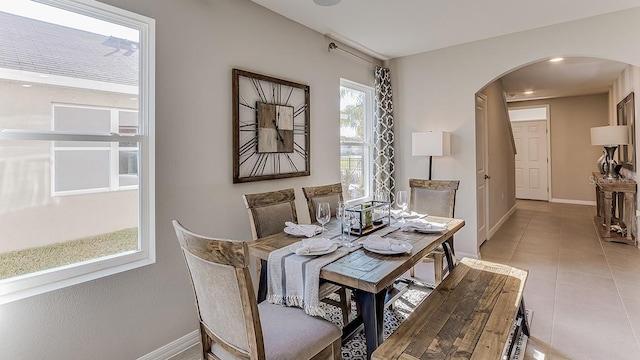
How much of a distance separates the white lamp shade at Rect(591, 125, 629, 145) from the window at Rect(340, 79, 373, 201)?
12.7ft

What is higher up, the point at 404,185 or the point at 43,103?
the point at 43,103

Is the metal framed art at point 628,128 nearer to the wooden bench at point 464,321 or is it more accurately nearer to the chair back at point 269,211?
the wooden bench at point 464,321

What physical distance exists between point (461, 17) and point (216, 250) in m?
3.27

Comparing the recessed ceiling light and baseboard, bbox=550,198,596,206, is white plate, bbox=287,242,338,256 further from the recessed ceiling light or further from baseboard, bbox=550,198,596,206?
baseboard, bbox=550,198,596,206

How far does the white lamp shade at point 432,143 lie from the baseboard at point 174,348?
3.15 m

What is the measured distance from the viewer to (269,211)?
2.40 meters

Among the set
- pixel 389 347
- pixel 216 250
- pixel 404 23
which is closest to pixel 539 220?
pixel 404 23

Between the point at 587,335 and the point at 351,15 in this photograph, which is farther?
the point at 351,15

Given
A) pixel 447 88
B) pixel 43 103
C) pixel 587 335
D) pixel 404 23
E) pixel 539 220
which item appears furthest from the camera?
pixel 539 220

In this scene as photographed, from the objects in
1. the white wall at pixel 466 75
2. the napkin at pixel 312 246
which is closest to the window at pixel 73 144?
the napkin at pixel 312 246

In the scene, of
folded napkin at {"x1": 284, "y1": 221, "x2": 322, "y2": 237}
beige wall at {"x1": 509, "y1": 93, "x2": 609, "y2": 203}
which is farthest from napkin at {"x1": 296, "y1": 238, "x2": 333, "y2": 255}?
beige wall at {"x1": 509, "y1": 93, "x2": 609, "y2": 203}

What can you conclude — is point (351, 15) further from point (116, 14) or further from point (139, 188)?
point (139, 188)

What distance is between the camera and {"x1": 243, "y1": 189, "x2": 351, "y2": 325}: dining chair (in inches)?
90.0

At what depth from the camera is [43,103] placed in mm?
1716
